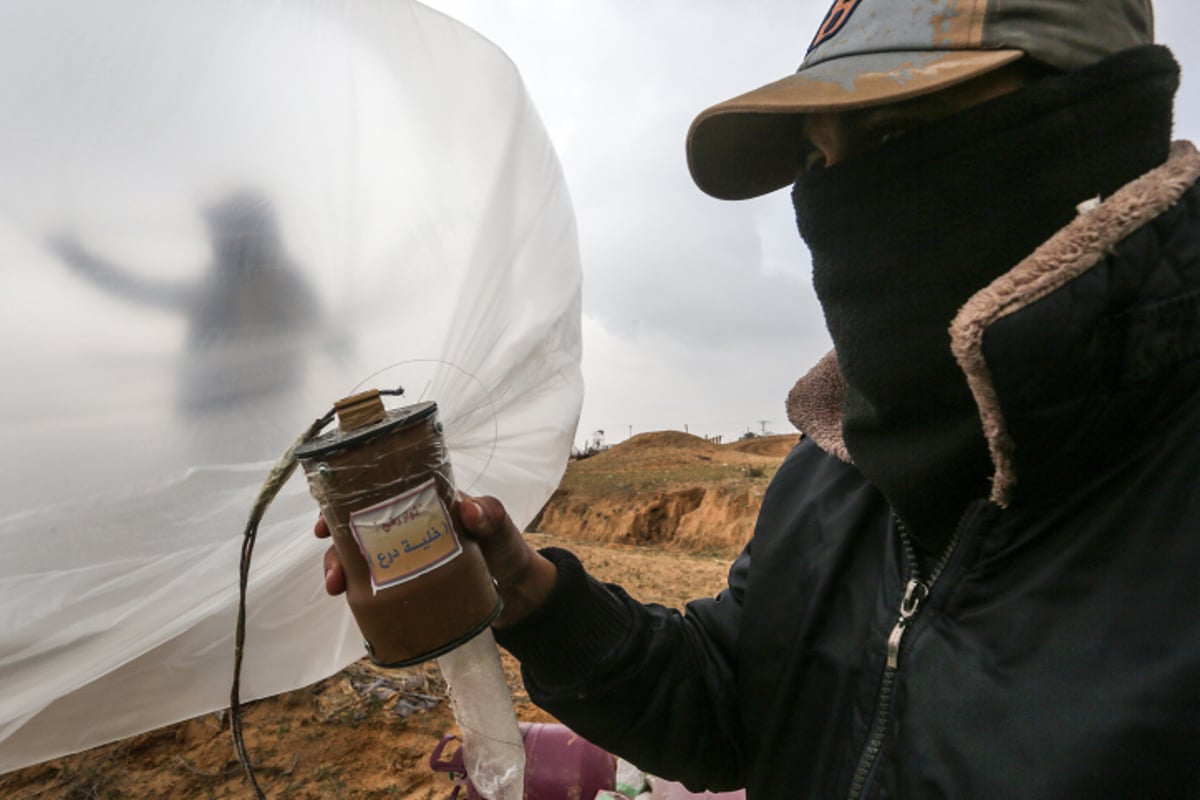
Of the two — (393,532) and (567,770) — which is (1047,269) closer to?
(393,532)

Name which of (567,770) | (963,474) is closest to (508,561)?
(963,474)

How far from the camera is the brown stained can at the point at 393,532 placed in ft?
3.47

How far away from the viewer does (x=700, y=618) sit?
1.45m

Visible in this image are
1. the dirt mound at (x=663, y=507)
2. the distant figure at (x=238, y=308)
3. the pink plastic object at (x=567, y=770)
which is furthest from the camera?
the dirt mound at (x=663, y=507)

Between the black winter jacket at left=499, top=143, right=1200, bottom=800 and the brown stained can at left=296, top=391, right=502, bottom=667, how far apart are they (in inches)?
25.8

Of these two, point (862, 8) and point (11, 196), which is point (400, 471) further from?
point (862, 8)

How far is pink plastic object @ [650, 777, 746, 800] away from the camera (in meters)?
2.10

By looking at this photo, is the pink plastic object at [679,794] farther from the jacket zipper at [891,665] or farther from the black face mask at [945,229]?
the black face mask at [945,229]

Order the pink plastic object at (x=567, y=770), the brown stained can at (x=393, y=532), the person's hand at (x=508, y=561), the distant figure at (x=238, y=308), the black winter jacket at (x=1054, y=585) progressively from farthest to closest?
1. the pink plastic object at (x=567, y=770)
2. the distant figure at (x=238, y=308)
3. the person's hand at (x=508, y=561)
4. the brown stained can at (x=393, y=532)
5. the black winter jacket at (x=1054, y=585)

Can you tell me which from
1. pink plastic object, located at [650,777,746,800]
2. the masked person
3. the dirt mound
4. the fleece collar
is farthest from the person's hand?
the dirt mound

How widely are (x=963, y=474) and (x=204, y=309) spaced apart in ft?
5.19

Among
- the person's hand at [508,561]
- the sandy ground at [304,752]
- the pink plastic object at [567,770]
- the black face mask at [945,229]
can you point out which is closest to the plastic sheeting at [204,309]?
the person's hand at [508,561]

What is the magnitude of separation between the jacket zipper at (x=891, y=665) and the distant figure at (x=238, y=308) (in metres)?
1.43

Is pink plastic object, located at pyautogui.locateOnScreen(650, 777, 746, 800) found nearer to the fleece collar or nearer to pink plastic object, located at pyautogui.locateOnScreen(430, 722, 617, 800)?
pink plastic object, located at pyautogui.locateOnScreen(430, 722, 617, 800)
